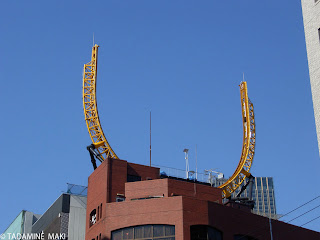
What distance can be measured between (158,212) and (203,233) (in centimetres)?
521

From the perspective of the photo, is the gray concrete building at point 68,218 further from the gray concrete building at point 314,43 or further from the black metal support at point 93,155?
the gray concrete building at point 314,43

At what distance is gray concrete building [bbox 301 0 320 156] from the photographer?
1534 inches

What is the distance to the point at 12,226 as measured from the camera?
346 ft

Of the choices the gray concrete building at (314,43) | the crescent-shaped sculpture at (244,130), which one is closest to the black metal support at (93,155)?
the crescent-shaped sculpture at (244,130)

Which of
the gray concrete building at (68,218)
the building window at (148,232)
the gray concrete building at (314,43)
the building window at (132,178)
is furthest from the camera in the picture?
the gray concrete building at (68,218)

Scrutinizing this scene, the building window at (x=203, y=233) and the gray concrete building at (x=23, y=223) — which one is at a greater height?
the gray concrete building at (x=23, y=223)

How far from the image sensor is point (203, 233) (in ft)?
226

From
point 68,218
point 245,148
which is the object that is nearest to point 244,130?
point 245,148

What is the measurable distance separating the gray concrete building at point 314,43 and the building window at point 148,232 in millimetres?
32522

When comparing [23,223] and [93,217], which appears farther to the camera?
[23,223]

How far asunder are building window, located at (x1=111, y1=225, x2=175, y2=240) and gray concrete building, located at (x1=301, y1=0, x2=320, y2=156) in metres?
32.5

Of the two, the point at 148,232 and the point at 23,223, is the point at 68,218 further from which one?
the point at 148,232

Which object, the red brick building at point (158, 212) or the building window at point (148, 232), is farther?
the red brick building at point (158, 212)

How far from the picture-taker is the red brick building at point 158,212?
225 ft
